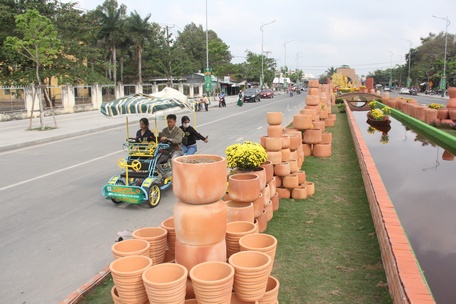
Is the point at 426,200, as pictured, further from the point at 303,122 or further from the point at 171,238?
the point at 171,238

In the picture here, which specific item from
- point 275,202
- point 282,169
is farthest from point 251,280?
point 282,169

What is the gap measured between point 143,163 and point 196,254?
15.0ft

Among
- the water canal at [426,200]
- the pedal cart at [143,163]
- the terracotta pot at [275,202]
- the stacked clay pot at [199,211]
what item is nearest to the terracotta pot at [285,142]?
the terracotta pot at [275,202]

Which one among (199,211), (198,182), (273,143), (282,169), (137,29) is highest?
(137,29)

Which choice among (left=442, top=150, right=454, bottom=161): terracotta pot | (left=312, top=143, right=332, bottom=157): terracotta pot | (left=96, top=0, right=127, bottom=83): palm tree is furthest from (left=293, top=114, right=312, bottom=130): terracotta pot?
(left=96, top=0, right=127, bottom=83): palm tree

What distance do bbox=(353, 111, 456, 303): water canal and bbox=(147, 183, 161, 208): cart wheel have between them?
13.4 feet

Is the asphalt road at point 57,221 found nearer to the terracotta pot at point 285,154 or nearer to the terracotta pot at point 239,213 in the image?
the terracotta pot at point 239,213

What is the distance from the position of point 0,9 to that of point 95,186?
21.7 metres

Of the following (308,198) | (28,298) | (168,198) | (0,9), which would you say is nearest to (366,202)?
(308,198)

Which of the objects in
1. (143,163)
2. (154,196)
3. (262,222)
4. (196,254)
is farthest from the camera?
(143,163)

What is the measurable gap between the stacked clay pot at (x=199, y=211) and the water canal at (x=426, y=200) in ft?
7.80

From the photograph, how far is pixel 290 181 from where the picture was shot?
6.96 metres

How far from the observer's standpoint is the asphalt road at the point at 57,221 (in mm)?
4555

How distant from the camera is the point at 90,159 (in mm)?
11562
